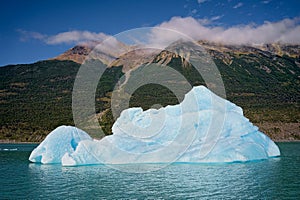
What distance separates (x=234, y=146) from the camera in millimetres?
21250

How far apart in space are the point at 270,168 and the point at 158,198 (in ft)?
31.7

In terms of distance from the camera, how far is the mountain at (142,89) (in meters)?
63.9

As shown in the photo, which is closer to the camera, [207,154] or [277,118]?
[207,154]

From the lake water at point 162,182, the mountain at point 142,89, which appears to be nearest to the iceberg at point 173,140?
the lake water at point 162,182

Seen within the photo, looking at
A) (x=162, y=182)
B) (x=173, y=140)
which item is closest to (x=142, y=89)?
(x=173, y=140)

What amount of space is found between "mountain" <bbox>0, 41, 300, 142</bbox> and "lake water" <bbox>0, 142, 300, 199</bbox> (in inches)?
1584

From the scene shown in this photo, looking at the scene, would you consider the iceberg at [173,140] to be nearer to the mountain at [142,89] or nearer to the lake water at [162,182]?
the lake water at [162,182]

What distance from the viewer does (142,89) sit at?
93875mm

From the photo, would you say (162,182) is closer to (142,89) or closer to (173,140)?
(173,140)

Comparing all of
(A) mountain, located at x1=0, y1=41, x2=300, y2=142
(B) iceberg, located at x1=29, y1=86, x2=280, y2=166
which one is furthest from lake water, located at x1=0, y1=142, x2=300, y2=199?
(A) mountain, located at x1=0, y1=41, x2=300, y2=142

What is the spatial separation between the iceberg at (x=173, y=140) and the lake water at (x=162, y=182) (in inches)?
36.5

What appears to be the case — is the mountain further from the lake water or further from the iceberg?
the lake water

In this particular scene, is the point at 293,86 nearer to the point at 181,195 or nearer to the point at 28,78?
the point at 28,78

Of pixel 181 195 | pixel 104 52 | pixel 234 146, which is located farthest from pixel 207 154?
pixel 104 52
